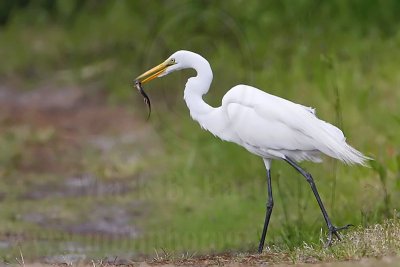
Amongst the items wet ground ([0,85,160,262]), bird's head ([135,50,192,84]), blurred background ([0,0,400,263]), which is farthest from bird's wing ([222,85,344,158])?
wet ground ([0,85,160,262])

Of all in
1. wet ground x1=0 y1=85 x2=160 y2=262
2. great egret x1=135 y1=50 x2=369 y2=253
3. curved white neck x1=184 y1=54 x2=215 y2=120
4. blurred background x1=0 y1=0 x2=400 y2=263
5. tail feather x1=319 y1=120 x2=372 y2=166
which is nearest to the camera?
tail feather x1=319 y1=120 x2=372 y2=166

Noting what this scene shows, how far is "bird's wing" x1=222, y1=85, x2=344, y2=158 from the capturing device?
6707mm

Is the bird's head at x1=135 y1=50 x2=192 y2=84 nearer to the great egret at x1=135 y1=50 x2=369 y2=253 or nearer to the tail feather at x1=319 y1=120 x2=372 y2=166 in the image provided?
the great egret at x1=135 y1=50 x2=369 y2=253

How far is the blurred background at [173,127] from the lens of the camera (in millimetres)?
8578

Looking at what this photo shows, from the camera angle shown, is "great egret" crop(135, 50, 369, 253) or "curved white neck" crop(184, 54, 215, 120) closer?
"great egret" crop(135, 50, 369, 253)

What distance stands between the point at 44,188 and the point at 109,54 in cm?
478

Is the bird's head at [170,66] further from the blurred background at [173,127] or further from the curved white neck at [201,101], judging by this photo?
the blurred background at [173,127]

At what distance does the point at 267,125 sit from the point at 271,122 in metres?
0.03

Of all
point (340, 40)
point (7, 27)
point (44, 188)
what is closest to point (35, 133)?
point (44, 188)

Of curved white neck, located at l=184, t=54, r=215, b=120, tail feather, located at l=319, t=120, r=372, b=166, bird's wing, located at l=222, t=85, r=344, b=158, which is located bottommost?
tail feather, located at l=319, t=120, r=372, b=166

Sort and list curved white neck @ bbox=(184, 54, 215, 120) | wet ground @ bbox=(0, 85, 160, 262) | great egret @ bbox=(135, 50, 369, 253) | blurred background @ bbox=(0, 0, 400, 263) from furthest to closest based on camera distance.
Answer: wet ground @ bbox=(0, 85, 160, 262), blurred background @ bbox=(0, 0, 400, 263), curved white neck @ bbox=(184, 54, 215, 120), great egret @ bbox=(135, 50, 369, 253)

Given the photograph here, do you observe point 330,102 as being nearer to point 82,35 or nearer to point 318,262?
point 318,262

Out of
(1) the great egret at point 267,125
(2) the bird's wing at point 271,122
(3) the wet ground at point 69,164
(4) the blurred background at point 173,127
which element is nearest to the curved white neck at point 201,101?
(1) the great egret at point 267,125

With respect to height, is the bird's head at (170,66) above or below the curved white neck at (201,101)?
above
